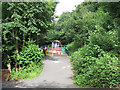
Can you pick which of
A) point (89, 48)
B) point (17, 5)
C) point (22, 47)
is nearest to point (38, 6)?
point (17, 5)

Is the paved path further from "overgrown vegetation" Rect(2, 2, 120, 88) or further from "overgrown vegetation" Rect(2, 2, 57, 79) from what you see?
"overgrown vegetation" Rect(2, 2, 57, 79)

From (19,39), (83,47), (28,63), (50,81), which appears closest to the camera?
(50,81)

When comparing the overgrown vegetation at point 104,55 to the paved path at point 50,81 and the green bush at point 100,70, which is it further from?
the paved path at point 50,81

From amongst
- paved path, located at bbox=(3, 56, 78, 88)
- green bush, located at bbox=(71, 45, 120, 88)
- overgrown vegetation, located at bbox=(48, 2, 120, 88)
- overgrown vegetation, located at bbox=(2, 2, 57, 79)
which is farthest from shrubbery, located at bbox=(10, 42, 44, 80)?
green bush, located at bbox=(71, 45, 120, 88)

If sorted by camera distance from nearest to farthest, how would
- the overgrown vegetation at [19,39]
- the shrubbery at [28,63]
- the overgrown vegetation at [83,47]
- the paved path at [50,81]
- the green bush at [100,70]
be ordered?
1. the green bush at [100,70]
2. the overgrown vegetation at [83,47]
3. the paved path at [50,81]
4. the overgrown vegetation at [19,39]
5. the shrubbery at [28,63]

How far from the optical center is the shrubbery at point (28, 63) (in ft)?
22.2

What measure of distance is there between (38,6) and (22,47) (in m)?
2.75

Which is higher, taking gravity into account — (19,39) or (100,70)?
(19,39)

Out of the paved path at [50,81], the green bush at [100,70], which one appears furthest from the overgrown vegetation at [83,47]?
the paved path at [50,81]

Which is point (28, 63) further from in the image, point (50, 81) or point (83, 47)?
point (83, 47)

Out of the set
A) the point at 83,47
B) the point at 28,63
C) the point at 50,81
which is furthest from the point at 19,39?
the point at 83,47

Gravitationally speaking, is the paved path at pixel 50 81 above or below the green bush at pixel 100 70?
below

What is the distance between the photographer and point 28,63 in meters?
7.38

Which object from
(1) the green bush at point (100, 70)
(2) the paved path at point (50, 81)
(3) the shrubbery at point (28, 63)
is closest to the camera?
(1) the green bush at point (100, 70)
